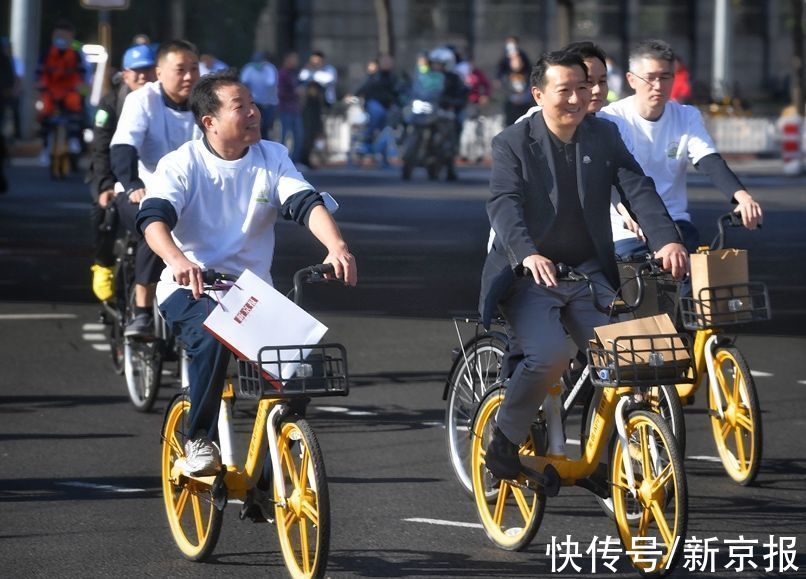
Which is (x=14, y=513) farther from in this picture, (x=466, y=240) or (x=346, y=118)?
(x=346, y=118)

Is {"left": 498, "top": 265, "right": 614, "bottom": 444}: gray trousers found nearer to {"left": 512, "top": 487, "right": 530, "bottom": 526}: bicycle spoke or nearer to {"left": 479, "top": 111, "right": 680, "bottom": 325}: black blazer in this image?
{"left": 479, "top": 111, "right": 680, "bottom": 325}: black blazer

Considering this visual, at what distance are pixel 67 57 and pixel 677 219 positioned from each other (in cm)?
1816

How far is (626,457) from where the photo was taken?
6148mm

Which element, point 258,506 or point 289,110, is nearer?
point 258,506

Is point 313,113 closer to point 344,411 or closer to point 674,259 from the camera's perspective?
point 344,411

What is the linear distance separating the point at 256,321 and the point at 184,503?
Result: 1.06 meters

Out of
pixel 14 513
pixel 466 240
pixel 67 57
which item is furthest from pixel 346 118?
pixel 14 513

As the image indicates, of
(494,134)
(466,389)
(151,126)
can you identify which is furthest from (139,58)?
(494,134)

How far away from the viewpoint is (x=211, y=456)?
6.34m

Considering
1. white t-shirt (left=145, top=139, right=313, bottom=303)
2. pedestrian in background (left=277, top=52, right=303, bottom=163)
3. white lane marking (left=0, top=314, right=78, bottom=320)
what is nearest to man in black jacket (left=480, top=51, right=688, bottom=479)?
white t-shirt (left=145, top=139, right=313, bottom=303)

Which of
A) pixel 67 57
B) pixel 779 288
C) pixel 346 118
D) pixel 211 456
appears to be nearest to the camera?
pixel 211 456

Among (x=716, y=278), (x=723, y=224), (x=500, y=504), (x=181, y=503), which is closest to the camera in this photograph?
(x=181, y=503)

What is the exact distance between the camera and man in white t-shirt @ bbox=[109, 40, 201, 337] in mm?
9742

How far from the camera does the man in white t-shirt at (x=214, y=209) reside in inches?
250
